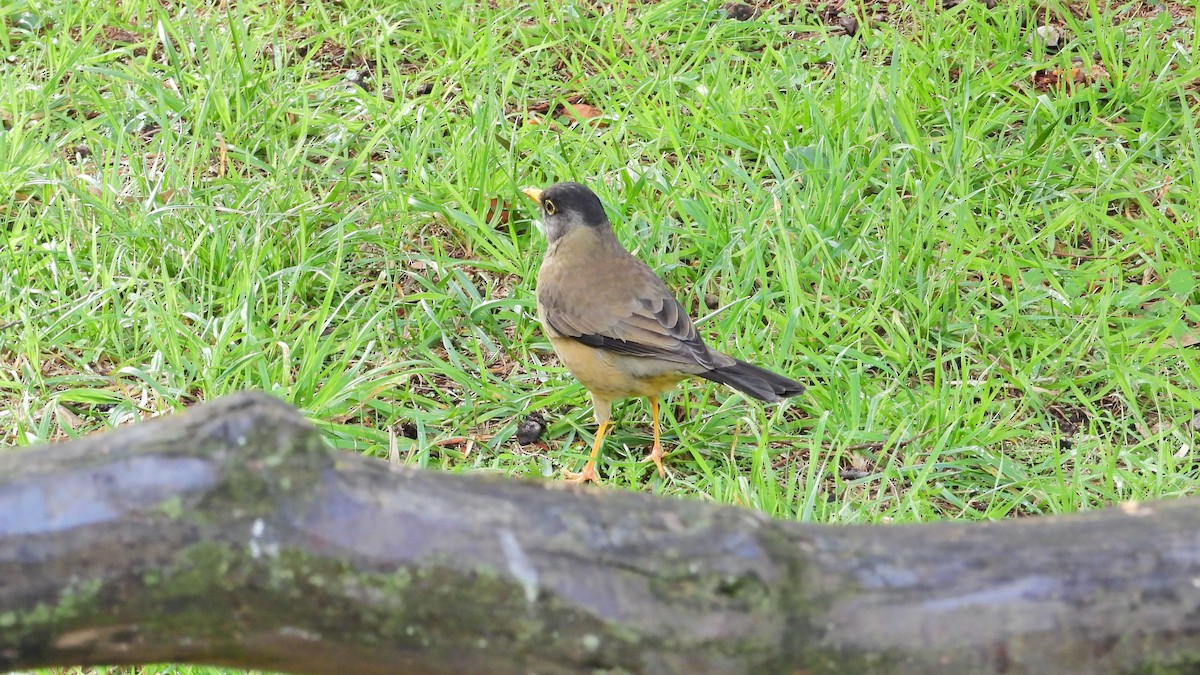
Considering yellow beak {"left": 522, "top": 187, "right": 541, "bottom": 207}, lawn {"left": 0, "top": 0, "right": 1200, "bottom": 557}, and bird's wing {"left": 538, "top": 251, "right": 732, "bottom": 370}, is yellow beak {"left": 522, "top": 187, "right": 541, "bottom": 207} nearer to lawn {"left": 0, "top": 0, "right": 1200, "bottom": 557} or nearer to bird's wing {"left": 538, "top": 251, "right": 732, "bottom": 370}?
lawn {"left": 0, "top": 0, "right": 1200, "bottom": 557}

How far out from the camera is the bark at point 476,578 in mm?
1484

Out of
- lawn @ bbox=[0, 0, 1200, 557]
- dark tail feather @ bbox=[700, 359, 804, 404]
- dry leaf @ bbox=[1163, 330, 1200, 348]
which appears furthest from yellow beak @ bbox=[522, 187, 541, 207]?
dry leaf @ bbox=[1163, 330, 1200, 348]

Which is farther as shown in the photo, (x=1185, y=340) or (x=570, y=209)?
(x=570, y=209)

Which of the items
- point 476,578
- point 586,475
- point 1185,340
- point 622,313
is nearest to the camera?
point 476,578

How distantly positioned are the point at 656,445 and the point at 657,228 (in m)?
1.21

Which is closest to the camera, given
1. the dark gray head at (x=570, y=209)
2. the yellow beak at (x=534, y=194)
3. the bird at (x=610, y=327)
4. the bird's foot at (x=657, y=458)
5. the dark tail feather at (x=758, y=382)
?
the dark tail feather at (x=758, y=382)

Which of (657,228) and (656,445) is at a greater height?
(657,228)

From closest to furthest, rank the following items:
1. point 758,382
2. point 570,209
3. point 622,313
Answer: point 758,382 → point 622,313 → point 570,209

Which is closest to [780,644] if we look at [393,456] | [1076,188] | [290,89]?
[393,456]

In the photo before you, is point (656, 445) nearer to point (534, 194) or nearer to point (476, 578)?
point (534, 194)

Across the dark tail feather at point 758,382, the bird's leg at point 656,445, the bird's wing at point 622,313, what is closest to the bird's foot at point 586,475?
the bird's leg at point 656,445

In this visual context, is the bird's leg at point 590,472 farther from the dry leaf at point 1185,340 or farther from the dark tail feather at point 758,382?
the dry leaf at point 1185,340

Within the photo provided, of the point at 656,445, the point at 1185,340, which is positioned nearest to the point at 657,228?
the point at 656,445

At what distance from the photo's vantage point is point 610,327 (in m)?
4.62
